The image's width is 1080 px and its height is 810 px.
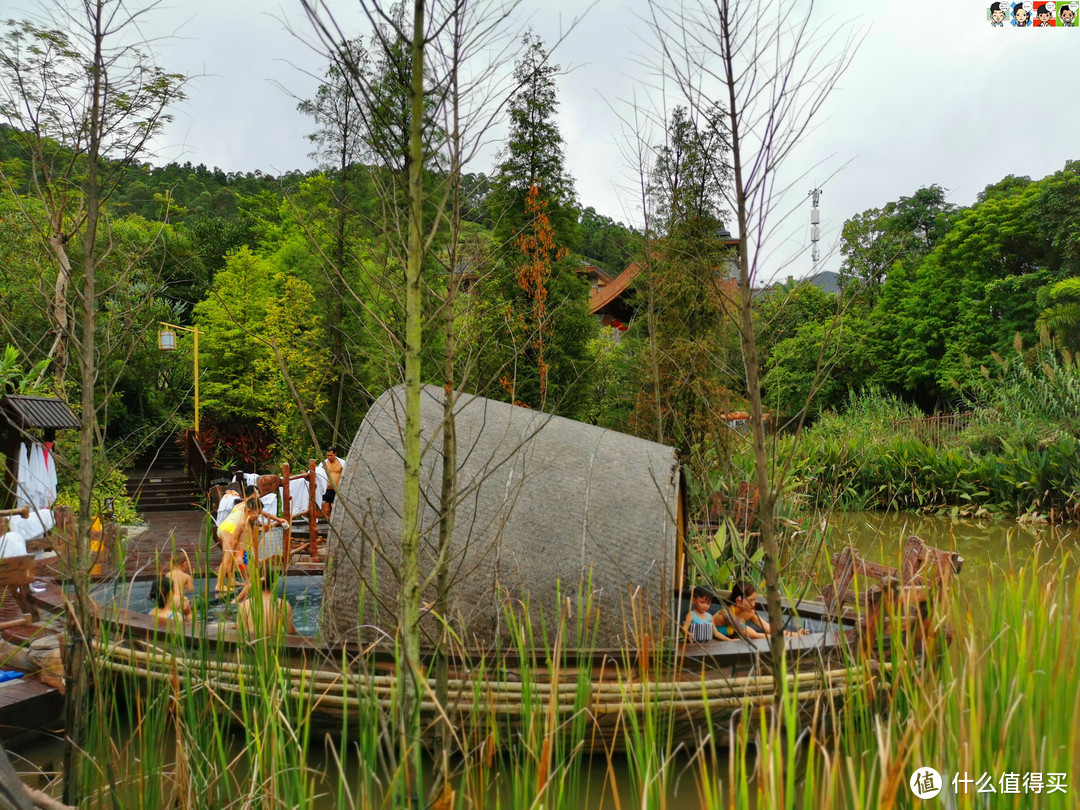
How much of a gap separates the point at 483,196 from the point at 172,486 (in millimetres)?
16349

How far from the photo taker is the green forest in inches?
109

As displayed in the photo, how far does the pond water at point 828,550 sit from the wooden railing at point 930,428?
9.59 feet

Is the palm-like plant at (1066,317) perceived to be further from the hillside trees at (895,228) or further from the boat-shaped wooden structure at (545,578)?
the boat-shaped wooden structure at (545,578)

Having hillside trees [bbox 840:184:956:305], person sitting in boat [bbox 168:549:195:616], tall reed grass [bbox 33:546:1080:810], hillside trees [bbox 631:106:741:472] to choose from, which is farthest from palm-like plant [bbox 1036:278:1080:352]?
person sitting in boat [bbox 168:549:195:616]

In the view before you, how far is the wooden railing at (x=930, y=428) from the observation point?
56.5 ft

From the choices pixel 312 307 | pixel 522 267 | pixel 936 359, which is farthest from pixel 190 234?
pixel 936 359

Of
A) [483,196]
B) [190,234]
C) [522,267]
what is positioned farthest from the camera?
[190,234]

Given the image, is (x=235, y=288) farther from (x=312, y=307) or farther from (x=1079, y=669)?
(x=1079, y=669)

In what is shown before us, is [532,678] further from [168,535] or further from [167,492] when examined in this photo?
[167,492]

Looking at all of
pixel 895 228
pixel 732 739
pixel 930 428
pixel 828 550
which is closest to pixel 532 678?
pixel 732 739

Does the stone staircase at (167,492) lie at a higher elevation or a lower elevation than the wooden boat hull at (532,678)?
higher

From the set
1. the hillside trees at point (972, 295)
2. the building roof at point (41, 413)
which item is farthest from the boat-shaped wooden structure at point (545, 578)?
the hillside trees at point (972, 295)

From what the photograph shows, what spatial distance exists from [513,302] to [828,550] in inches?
287

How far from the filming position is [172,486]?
1706 centimetres
